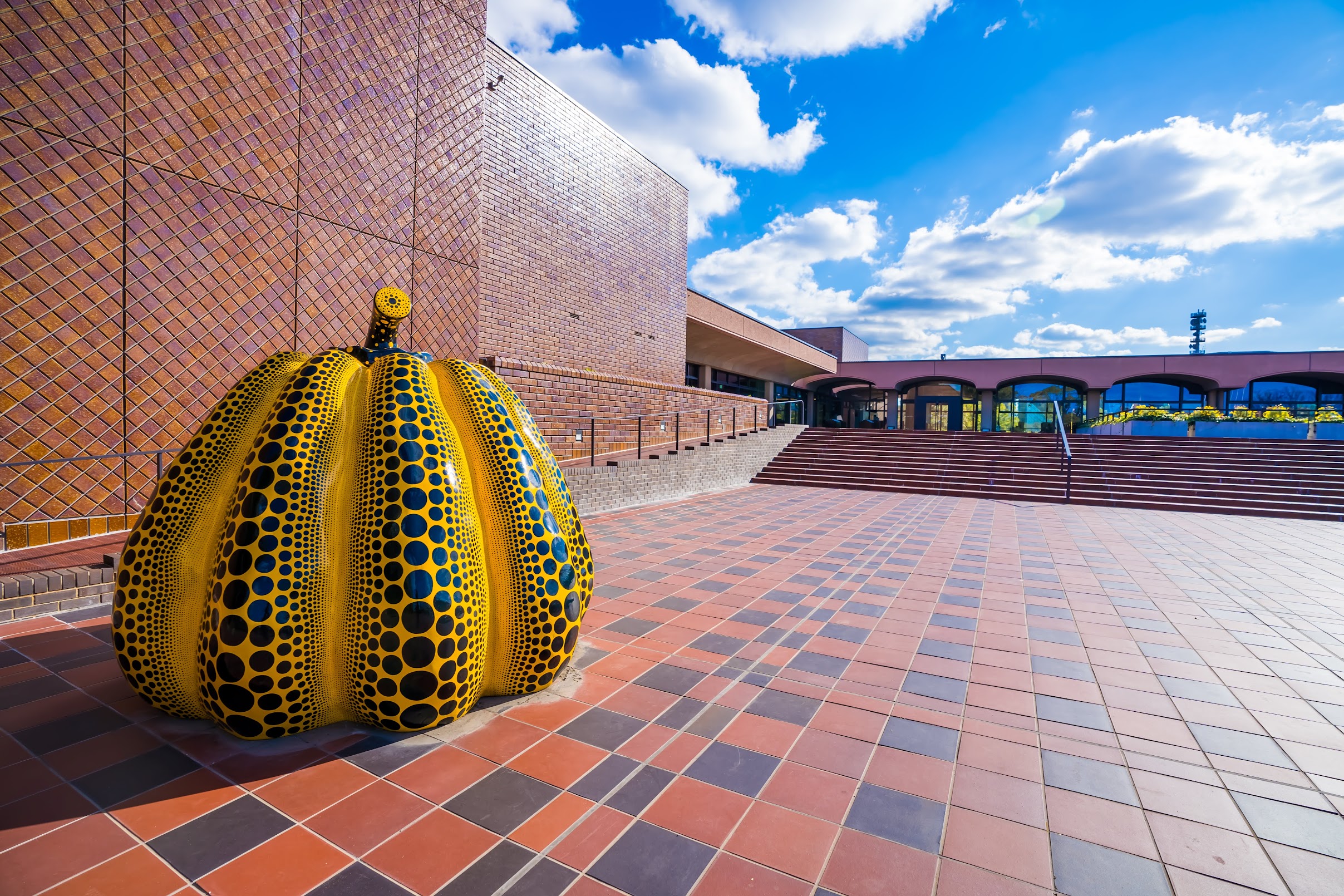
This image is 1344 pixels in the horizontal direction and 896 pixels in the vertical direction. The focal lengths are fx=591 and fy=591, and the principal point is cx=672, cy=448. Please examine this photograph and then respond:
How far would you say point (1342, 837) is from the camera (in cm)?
207

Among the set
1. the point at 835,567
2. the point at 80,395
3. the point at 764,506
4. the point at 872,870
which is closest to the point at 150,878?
the point at 872,870

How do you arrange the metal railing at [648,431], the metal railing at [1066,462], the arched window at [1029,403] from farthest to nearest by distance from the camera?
the arched window at [1029,403] < the metal railing at [1066,462] < the metal railing at [648,431]

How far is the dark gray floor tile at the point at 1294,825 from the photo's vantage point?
2.04 meters

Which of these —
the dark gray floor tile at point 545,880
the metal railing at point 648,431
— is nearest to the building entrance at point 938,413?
the metal railing at point 648,431

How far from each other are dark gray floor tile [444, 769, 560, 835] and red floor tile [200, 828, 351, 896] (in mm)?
390

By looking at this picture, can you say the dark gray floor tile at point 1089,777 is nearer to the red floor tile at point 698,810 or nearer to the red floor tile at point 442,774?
the red floor tile at point 698,810

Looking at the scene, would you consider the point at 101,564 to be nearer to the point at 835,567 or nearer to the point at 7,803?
the point at 7,803

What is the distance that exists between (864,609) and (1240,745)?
7.34 ft

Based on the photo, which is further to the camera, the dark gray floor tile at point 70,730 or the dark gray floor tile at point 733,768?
the dark gray floor tile at point 70,730

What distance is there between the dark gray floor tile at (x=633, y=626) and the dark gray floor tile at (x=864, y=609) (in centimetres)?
156

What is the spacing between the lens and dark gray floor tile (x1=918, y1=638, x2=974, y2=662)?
3.70 m

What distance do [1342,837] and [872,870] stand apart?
173 centimetres

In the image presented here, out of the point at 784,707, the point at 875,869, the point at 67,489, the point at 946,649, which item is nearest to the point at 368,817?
the point at 875,869

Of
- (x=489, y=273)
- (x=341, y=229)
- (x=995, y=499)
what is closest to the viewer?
(x=341, y=229)
